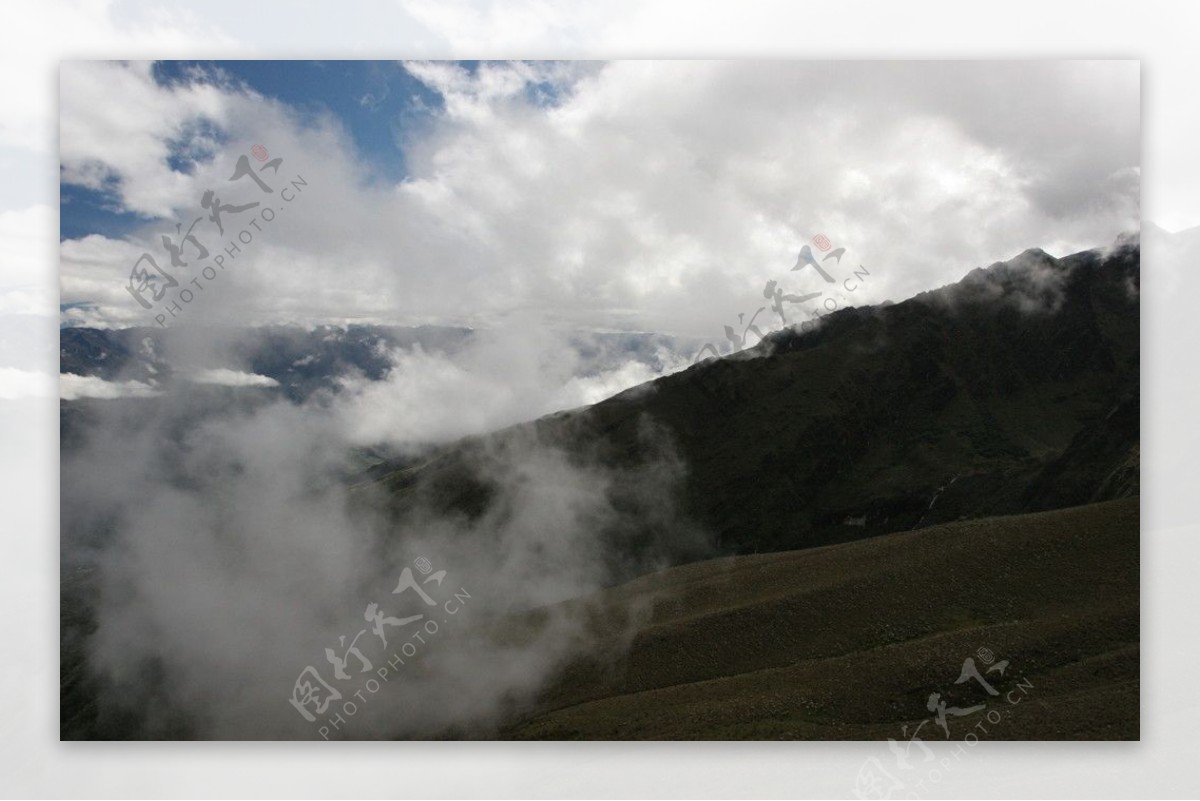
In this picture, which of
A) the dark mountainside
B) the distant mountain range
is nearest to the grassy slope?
the dark mountainside

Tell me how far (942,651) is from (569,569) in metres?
6.17

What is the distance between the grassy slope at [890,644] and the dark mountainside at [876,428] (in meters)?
1.22

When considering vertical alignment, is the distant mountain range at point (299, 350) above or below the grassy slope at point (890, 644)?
above

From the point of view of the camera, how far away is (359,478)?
10891 mm

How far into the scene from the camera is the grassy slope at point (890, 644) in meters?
6.92

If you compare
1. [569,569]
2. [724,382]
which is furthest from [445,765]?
[724,382]

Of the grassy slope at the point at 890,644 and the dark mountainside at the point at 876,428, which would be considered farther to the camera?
the dark mountainside at the point at 876,428

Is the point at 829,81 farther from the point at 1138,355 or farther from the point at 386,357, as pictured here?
the point at 386,357

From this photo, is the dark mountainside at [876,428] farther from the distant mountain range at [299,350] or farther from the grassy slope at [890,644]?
the distant mountain range at [299,350]

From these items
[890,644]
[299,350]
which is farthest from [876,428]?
[299,350]

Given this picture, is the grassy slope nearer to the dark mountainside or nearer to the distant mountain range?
the dark mountainside

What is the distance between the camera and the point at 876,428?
62.7 ft

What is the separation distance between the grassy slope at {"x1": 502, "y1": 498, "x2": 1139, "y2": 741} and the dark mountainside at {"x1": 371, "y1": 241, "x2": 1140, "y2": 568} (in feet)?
3.99

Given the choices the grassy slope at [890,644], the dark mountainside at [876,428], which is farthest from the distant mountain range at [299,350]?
the grassy slope at [890,644]
